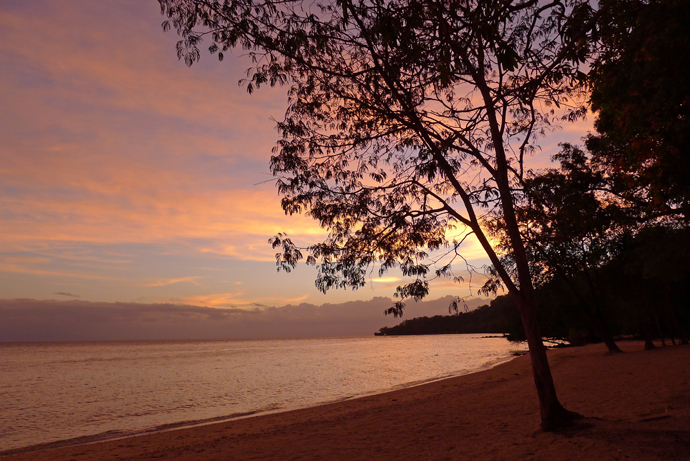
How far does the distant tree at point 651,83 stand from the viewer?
794 centimetres

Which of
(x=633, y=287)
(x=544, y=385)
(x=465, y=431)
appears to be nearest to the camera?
(x=544, y=385)

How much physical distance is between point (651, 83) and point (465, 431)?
8.72 m

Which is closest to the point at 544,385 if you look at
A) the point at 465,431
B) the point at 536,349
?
the point at 536,349

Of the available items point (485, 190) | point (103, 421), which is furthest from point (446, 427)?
point (103, 421)

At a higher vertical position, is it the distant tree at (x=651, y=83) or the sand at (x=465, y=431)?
the distant tree at (x=651, y=83)

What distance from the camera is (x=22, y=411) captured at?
2339 centimetres

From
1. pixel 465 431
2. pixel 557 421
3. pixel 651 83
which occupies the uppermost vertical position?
pixel 651 83

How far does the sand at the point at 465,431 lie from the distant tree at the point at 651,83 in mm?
5191

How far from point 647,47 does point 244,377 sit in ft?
123

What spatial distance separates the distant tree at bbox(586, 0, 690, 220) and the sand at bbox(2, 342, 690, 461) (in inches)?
204

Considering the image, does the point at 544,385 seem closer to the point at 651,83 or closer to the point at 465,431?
the point at 465,431

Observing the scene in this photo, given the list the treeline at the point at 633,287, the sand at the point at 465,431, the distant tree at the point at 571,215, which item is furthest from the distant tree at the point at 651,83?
the treeline at the point at 633,287

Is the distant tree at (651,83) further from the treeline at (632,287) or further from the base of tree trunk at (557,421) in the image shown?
the treeline at (632,287)

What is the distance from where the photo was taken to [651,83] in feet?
28.4
